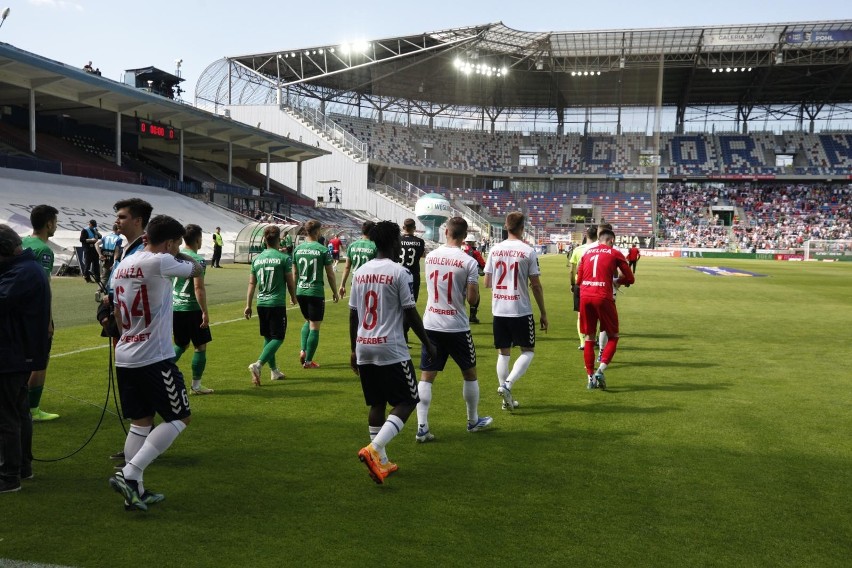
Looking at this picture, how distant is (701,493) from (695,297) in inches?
742

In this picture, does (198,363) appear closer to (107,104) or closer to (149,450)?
(149,450)

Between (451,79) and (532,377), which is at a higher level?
(451,79)

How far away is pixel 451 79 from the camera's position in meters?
71.9

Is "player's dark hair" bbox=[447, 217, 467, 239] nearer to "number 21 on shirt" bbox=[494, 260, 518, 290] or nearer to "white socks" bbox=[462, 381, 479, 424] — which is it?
"number 21 on shirt" bbox=[494, 260, 518, 290]

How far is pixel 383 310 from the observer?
16.9 ft

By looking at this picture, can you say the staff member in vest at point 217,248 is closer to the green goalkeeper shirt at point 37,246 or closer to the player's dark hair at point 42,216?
the green goalkeeper shirt at point 37,246

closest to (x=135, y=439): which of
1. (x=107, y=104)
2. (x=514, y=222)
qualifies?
(x=514, y=222)

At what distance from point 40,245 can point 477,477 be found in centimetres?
481

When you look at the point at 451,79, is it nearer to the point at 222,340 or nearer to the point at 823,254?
the point at 823,254

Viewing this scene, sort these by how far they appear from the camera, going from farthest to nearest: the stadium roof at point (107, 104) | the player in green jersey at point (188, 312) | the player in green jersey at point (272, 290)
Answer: the stadium roof at point (107, 104) → the player in green jersey at point (272, 290) → the player in green jersey at point (188, 312)

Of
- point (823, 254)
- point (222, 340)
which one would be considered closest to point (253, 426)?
point (222, 340)

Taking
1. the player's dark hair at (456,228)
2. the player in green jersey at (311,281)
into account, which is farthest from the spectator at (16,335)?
the player in green jersey at (311,281)

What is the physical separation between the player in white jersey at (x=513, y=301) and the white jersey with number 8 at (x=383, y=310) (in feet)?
8.11

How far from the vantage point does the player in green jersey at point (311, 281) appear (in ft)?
30.8
